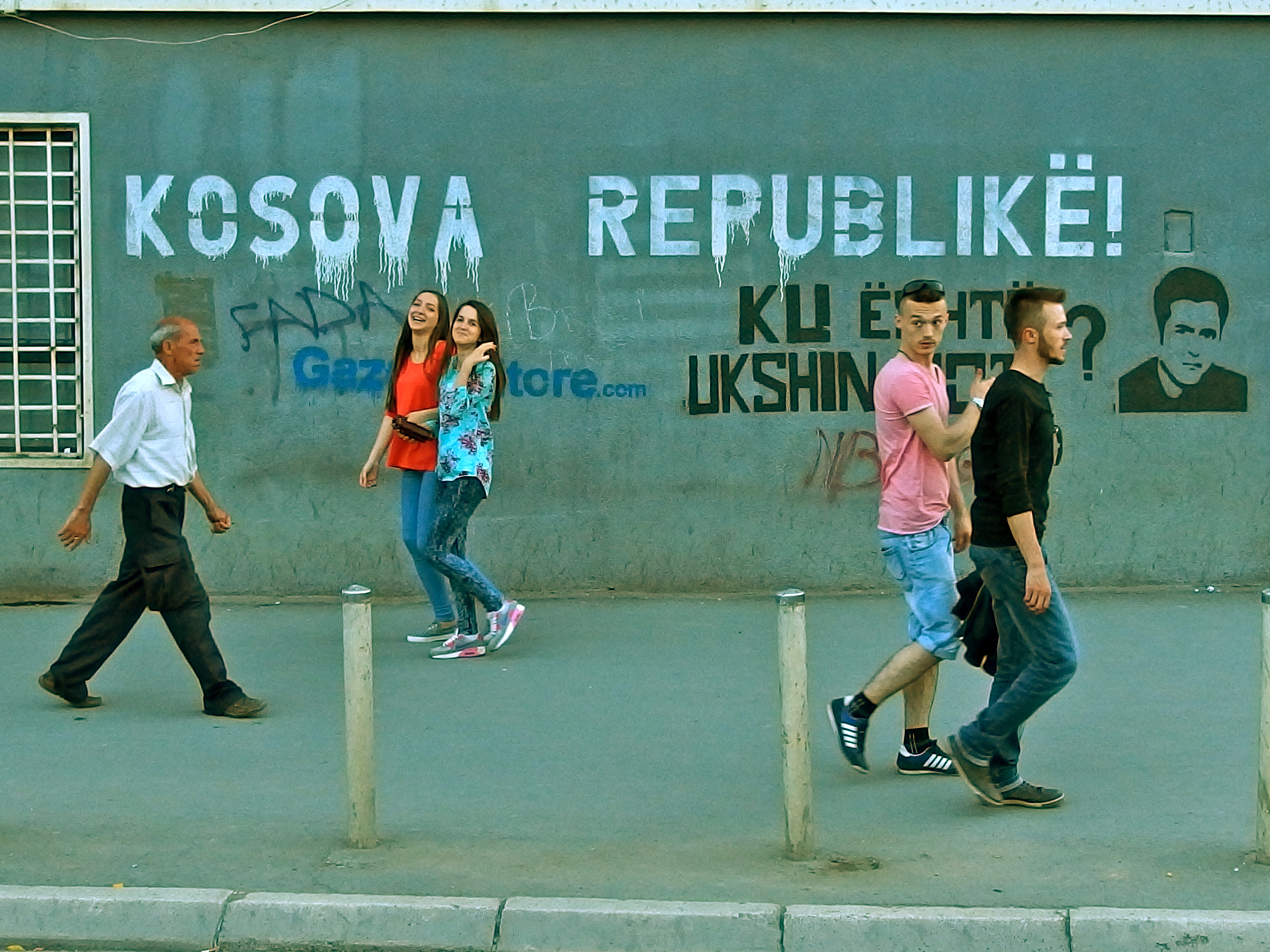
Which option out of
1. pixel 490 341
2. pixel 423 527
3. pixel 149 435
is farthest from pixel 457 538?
pixel 149 435

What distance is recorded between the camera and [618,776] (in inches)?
241

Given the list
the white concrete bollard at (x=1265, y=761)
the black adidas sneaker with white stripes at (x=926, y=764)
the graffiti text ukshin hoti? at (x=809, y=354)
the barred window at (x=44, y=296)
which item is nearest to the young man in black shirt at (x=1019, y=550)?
the black adidas sneaker with white stripes at (x=926, y=764)

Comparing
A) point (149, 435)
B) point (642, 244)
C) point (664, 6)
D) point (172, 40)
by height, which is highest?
point (664, 6)

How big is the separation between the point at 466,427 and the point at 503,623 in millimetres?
956

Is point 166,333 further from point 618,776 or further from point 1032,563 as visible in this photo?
point 1032,563

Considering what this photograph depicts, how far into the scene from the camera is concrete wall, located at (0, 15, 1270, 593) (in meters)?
9.33

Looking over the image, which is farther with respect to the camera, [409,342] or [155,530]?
[409,342]

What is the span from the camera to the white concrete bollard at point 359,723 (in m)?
5.23

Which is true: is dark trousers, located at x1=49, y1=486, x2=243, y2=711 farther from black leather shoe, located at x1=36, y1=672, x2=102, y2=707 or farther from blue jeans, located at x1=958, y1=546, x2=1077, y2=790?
blue jeans, located at x1=958, y1=546, x2=1077, y2=790

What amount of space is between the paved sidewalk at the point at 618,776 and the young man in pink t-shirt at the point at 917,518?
0.22 meters

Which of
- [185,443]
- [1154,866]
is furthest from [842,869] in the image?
[185,443]

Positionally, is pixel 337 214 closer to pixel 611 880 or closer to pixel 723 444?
pixel 723 444

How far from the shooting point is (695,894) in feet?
15.9

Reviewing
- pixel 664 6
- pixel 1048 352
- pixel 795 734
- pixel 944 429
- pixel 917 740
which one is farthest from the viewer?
pixel 664 6
